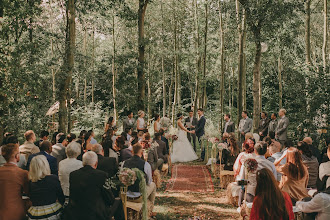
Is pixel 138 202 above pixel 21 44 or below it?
below

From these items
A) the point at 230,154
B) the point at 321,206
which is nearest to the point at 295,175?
the point at 321,206

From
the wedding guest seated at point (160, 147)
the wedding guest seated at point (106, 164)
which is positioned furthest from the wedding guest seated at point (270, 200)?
the wedding guest seated at point (160, 147)

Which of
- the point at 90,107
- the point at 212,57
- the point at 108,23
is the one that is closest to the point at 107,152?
the point at 90,107

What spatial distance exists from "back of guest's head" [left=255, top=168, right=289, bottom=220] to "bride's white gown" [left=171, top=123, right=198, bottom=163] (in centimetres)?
988

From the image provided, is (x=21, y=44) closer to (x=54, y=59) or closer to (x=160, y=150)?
(x=54, y=59)

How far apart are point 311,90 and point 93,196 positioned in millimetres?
9812

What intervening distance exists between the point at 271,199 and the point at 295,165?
6.63 feet

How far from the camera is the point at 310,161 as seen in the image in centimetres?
673

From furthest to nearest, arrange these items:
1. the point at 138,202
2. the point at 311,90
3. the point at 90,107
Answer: the point at 90,107 → the point at 311,90 → the point at 138,202

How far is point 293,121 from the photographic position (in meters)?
12.7

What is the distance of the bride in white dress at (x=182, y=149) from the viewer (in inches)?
542

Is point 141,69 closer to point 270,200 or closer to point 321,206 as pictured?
point 321,206

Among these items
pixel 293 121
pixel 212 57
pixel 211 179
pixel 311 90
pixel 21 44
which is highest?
pixel 212 57

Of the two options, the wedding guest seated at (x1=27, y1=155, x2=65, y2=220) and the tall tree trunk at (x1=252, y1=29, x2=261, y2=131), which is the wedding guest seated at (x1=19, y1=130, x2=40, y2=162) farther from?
the tall tree trunk at (x1=252, y1=29, x2=261, y2=131)
